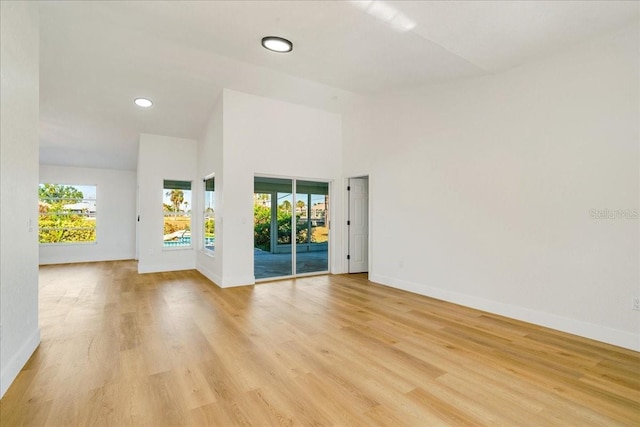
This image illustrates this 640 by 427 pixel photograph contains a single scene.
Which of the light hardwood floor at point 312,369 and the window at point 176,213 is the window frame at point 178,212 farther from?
the light hardwood floor at point 312,369

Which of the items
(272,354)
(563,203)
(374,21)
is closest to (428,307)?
(563,203)

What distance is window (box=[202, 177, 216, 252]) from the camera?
5990 millimetres

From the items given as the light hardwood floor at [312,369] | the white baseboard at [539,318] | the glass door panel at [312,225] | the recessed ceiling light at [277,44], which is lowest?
the light hardwood floor at [312,369]

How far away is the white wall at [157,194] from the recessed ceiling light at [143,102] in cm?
142

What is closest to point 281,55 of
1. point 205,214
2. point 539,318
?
point 205,214

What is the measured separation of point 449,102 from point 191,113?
14.6 feet

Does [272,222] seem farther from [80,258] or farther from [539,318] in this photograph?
[80,258]

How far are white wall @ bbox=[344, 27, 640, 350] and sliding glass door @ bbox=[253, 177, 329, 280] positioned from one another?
1701mm

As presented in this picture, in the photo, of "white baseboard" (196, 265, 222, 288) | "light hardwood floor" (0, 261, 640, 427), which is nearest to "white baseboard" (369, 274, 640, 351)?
"light hardwood floor" (0, 261, 640, 427)

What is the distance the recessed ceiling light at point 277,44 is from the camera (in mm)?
3244

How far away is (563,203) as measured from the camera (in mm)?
3283

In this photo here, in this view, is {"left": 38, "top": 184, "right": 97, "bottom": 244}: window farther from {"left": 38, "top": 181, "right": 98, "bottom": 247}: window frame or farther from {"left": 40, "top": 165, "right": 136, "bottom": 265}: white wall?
{"left": 40, "top": 165, "right": 136, "bottom": 265}: white wall

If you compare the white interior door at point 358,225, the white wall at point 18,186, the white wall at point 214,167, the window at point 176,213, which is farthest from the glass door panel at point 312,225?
the white wall at point 18,186

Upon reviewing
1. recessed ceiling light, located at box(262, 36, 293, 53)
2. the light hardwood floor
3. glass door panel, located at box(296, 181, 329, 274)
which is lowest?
the light hardwood floor
